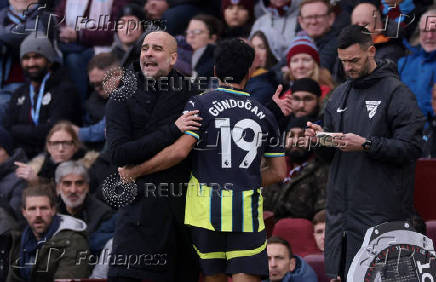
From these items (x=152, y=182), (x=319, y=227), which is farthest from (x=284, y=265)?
(x=152, y=182)

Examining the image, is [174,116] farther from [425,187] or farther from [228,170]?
[425,187]

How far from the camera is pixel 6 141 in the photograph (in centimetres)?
1103

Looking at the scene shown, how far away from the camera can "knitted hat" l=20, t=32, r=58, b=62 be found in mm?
11805

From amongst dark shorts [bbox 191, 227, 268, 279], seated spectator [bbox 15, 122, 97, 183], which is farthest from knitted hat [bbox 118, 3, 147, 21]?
dark shorts [bbox 191, 227, 268, 279]

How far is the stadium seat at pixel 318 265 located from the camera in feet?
27.1

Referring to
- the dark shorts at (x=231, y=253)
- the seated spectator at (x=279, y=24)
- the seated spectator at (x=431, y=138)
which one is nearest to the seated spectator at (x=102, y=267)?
the dark shorts at (x=231, y=253)

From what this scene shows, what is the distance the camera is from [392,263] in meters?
6.61

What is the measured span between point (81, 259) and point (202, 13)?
5.06 metres

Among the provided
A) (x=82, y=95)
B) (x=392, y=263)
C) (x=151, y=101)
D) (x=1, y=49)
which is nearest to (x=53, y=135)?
(x=82, y=95)

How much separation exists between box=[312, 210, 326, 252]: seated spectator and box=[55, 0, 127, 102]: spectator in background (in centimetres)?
457

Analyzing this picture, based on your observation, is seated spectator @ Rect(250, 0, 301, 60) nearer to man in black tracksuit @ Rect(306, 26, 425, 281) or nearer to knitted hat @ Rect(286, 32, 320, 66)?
knitted hat @ Rect(286, 32, 320, 66)

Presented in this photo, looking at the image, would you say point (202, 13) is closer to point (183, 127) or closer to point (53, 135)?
point (53, 135)

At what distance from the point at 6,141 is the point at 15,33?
2.15 metres

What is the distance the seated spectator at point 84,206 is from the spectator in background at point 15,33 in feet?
10.4
